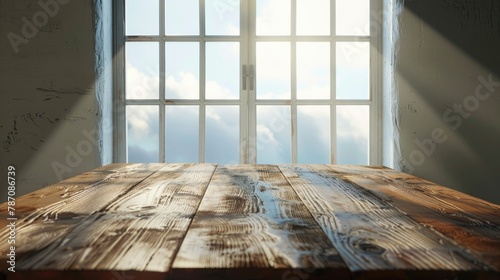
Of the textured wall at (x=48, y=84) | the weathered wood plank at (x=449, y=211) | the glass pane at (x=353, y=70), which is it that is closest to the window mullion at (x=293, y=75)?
the glass pane at (x=353, y=70)

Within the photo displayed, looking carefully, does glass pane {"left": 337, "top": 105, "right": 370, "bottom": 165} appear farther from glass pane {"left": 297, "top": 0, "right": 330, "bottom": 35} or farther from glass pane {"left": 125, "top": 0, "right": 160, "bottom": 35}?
glass pane {"left": 125, "top": 0, "right": 160, "bottom": 35}

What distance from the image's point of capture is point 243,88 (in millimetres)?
2572

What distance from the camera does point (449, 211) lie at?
80cm

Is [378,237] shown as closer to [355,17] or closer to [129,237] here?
[129,237]

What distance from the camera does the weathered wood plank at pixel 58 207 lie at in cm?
59

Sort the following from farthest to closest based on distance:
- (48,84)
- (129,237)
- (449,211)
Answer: (48,84)
(449,211)
(129,237)

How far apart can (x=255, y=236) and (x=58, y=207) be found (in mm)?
407

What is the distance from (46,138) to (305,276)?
216 cm

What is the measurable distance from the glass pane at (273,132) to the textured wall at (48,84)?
34.0 inches

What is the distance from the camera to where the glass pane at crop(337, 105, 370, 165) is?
102 inches

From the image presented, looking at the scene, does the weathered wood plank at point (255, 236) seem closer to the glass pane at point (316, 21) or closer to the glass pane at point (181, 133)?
the glass pane at point (181, 133)

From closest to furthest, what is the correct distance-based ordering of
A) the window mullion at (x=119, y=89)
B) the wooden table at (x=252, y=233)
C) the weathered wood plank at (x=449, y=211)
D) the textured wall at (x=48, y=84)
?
the wooden table at (x=252, y=233) → the weathered wood plank at (x=449, y=211) → the textured wall at (x=48, y=84) → the window mullion at (x=119, y=89)

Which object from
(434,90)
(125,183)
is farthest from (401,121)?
(125,183)

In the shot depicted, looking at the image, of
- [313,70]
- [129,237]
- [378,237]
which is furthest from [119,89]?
[378,237]
